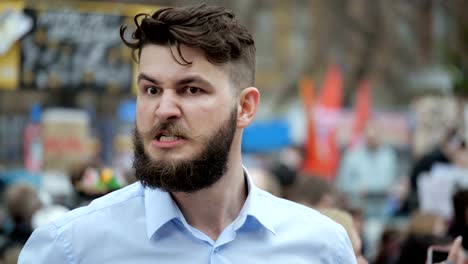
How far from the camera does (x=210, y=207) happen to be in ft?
11.0

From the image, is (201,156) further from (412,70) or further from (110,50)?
(412,70)

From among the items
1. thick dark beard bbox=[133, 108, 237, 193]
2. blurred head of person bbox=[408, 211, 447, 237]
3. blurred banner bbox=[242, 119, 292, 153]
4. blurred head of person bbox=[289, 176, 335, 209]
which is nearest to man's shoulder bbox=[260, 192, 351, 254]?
thick dark beard bbox=[133, 108, 237, 193]

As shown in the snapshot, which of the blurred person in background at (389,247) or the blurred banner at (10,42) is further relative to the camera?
the blurred banner at (10,42)

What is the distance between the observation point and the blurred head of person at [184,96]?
10.4 ft

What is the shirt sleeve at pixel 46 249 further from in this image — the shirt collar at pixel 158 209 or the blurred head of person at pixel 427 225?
the blurred head of person at pixel 427 225

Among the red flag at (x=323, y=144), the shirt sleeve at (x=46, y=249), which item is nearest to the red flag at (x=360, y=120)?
the red flag at (x=323, y=144)

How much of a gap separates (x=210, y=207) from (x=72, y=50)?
6.53m

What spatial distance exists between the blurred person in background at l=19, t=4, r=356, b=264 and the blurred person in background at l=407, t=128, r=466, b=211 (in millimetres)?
5533

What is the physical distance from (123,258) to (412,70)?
21431 millimetres

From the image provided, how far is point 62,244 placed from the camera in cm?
313

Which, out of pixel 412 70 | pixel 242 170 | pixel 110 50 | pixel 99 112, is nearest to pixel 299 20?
pixel 412 70

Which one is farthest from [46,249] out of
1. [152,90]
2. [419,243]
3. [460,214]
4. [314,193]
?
[314,193]

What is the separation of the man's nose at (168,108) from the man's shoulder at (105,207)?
322mm

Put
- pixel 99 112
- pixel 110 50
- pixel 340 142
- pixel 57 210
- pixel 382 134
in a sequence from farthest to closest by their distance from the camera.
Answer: pixel 99 112 → pixel 382 134 → pixel 340 142 → pixel 110 50 → pixel 57 210
